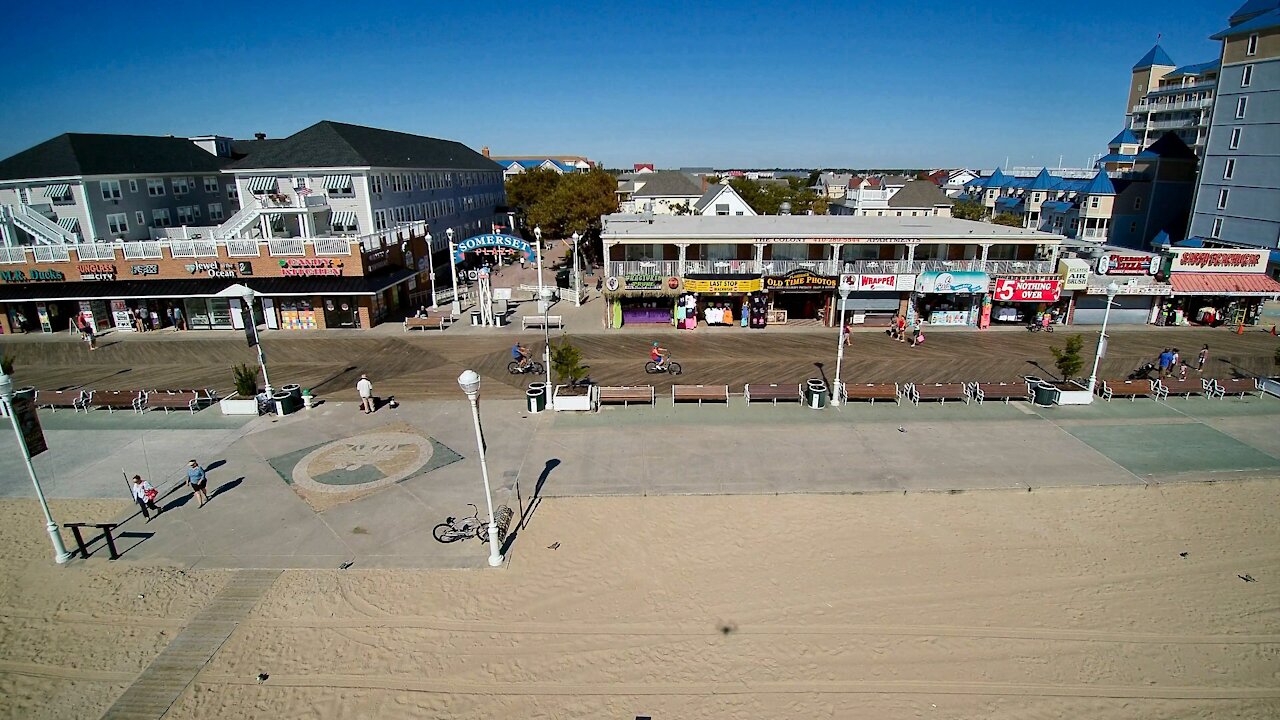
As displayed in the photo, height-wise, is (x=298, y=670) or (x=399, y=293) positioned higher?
(x=399, y=293)

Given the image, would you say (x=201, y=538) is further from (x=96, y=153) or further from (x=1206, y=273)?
(x=1206, y=273)

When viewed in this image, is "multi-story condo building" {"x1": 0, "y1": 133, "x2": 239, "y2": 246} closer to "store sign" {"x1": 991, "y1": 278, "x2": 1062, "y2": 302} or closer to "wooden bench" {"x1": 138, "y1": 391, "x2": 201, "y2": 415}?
"wooden bench" {"x1": 138, "y1": 391, "x2": 201, "y2": 415}

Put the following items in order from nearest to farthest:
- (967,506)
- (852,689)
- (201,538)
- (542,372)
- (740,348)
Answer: (852,689) < (201,538) < (967,506) < (542,372) < (740,348)

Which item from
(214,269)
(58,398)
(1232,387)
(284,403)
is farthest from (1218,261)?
(214,269)

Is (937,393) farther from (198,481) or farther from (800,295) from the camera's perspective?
(198,481)

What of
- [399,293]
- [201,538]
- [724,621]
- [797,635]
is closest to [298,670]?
[201,538]

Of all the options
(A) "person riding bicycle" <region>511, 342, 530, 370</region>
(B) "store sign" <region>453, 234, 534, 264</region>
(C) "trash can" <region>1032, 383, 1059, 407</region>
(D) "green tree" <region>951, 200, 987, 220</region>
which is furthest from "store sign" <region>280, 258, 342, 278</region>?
(D) "green tree" <region>951, 200, 987, 220</region>

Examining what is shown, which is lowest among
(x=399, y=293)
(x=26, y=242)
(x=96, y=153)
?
(x=399, y=293)

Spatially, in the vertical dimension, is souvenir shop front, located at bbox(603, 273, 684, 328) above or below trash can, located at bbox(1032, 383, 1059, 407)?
above
